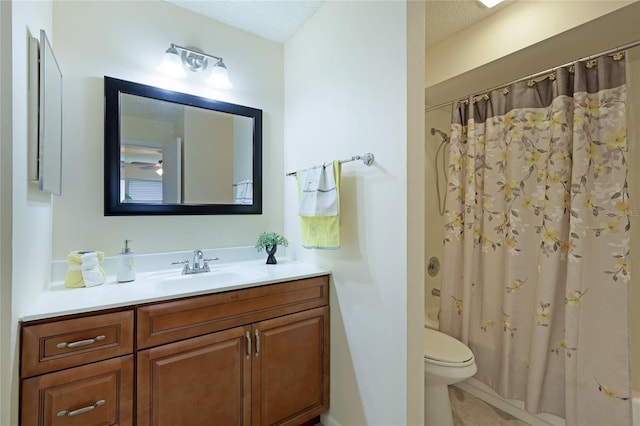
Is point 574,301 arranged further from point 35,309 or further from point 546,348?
point 35,309

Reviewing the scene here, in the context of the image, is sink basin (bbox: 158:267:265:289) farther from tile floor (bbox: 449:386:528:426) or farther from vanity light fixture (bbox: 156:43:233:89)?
tile floor (bbox: 449:386:528:426)

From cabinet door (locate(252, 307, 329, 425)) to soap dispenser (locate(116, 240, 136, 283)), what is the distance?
696 mm

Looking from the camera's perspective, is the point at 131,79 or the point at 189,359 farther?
the point at 131,79

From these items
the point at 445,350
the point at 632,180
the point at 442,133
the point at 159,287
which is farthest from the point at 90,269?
the point at 632,180

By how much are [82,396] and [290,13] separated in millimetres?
2219

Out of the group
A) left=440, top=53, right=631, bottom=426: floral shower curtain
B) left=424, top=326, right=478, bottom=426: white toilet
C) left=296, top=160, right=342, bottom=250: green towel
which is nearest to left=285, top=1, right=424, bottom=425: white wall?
left=296, top=160, right=342, bottom=250: green towel

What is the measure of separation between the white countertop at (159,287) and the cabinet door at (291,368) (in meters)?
0.23

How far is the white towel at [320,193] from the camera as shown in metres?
1.58

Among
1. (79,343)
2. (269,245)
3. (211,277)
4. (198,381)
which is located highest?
(269,245)

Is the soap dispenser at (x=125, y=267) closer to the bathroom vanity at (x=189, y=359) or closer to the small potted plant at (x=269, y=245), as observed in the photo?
the bathroom vanity at (x=189, y=359)

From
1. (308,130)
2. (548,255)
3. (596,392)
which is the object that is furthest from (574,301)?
(308,130)

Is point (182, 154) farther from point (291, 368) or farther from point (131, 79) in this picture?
point (291, 368)

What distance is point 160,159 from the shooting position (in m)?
1.75

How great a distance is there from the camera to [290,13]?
1903 millimetres
